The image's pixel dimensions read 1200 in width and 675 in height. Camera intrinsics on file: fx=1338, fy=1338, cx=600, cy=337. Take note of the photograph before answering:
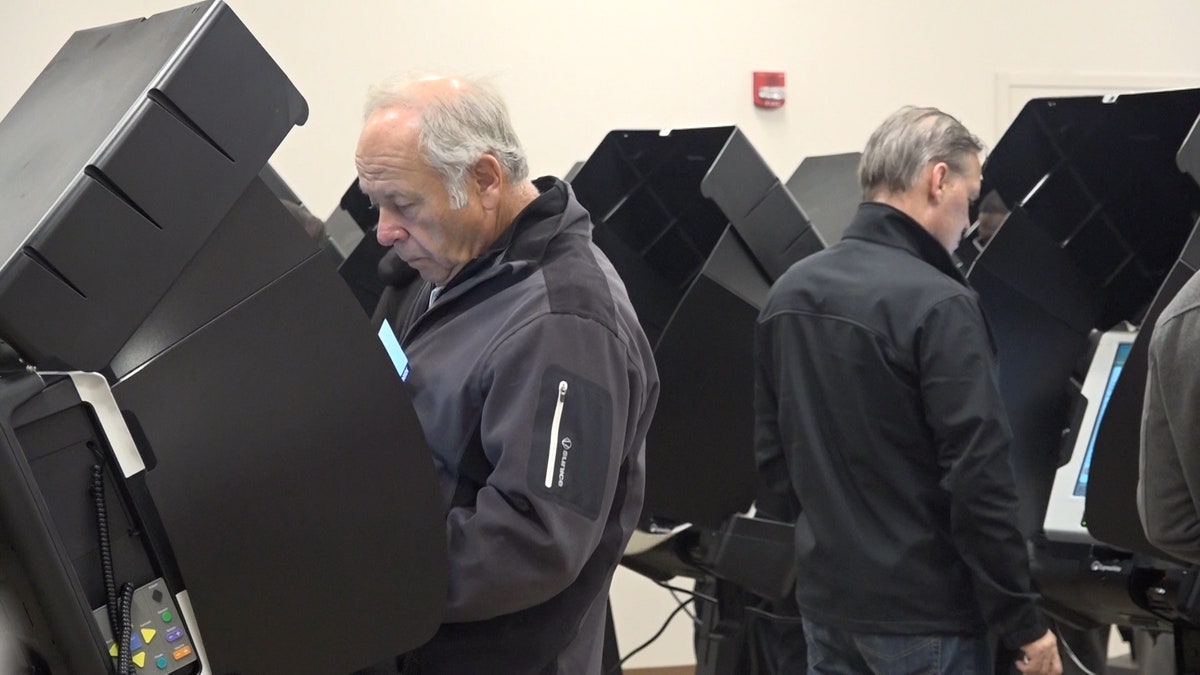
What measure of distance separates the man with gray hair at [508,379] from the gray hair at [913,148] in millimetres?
957

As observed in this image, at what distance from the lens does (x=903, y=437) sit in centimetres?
222

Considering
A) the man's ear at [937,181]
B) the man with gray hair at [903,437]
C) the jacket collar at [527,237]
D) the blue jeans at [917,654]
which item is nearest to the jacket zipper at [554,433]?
the jacket collar at [527,237]

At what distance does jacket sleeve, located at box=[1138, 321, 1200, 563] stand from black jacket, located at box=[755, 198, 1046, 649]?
0.50m

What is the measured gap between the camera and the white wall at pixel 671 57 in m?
4.32

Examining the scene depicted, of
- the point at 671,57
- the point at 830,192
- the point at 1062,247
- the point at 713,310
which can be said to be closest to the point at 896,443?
the point at 713,310

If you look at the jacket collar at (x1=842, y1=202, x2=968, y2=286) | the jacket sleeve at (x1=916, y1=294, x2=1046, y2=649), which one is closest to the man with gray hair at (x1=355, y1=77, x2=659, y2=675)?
the jacket sleeve at (x1=916, y1=294, x2=1046, y2=649)

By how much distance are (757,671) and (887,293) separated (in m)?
1.06

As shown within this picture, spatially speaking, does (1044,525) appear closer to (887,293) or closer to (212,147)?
(887,293)

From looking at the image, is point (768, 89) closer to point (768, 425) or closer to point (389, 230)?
point (768, 425)

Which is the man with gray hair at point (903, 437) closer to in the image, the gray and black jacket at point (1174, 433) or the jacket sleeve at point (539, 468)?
the gray and black jacket at point (1174, 433)

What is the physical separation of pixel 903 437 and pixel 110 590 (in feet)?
4.89

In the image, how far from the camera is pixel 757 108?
4.88 meters

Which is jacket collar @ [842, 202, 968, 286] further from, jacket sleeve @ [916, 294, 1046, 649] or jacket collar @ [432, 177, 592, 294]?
jacket collar @ [432, 177, 592, 294]

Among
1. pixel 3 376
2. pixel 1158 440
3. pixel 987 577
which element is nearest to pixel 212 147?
pixel 3 376
